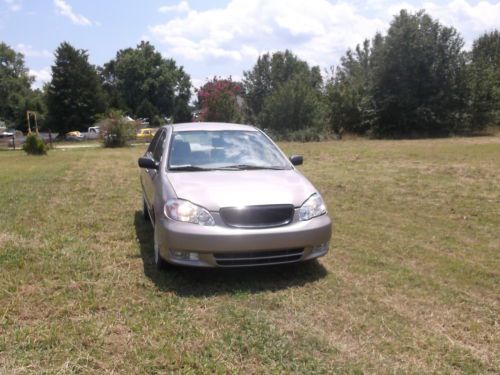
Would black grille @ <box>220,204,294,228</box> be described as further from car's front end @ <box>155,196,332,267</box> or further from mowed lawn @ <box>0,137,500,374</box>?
mowed lawn @ <box>0,137,500,374</box>

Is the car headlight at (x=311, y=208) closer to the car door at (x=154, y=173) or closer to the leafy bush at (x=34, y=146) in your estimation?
the car door at (x=154, y=173)

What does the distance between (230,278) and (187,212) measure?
0.82 metres

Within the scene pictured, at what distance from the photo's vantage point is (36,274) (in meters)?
4.46

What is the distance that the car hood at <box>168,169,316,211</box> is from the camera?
418cm

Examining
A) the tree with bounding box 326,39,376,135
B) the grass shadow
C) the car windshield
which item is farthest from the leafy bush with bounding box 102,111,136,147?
the grass shadow

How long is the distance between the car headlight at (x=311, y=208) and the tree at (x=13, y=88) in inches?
2509

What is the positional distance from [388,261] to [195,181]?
232cm

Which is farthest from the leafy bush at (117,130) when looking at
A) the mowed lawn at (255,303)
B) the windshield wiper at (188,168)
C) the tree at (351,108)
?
the windshield wiper at (188,168)

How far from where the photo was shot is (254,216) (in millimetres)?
4125

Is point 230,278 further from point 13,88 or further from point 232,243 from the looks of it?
point 13,88

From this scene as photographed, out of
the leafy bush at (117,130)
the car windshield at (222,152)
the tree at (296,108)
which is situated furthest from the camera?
the tree at (296,108)

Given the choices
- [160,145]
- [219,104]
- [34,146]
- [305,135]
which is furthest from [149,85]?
[160,145]

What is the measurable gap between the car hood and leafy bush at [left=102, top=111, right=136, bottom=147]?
80.8 ft

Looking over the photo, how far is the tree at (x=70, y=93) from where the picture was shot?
52000mm
